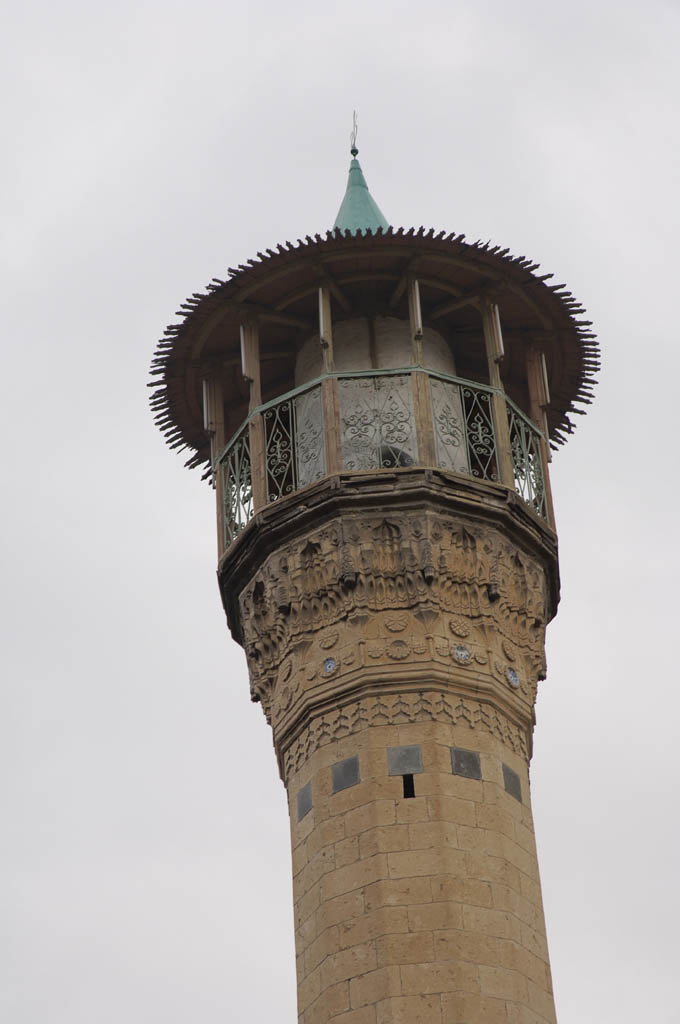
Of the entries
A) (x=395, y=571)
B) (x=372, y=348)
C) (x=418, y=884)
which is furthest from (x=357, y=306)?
(x=418, y=884)

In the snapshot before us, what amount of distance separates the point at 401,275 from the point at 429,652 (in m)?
4.13

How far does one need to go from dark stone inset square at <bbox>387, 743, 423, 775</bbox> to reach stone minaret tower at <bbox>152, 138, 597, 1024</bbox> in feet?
0.06

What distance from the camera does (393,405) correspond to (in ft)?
59.4

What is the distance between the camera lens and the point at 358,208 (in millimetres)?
21328

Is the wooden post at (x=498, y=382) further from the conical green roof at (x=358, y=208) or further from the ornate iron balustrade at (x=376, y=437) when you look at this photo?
the conical green roof at (x=358, y=208)

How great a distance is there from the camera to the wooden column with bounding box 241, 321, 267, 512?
18.2 meters

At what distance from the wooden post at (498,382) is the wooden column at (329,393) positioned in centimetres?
155

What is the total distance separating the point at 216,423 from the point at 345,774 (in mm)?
4695

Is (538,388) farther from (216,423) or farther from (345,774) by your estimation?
(345,774)

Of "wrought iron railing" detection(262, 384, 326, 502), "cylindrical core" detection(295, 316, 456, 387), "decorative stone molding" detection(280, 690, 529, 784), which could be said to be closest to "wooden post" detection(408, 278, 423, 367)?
"cylindrical core" detection(295, 316, 456, 387)

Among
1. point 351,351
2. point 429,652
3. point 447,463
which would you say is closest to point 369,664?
point 429,652

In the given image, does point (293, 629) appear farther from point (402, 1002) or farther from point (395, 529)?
point (402, 1002)

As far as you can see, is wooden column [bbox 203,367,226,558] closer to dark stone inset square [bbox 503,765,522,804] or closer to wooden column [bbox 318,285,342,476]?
wooden column [bbox 318,285,342,476]

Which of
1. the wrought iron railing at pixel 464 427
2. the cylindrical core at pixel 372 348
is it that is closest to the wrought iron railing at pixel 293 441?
the cylindrical core at pixel 372 348
